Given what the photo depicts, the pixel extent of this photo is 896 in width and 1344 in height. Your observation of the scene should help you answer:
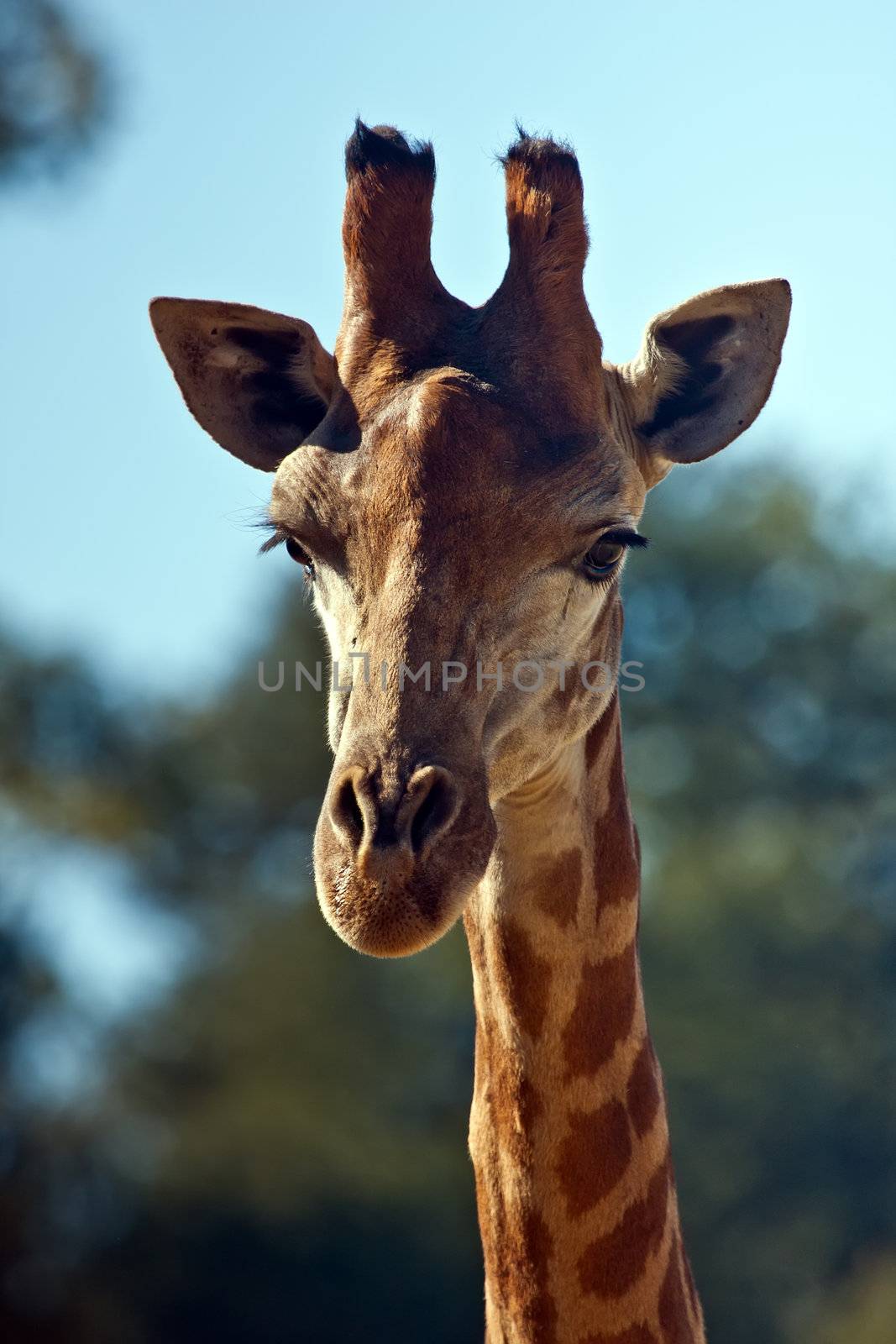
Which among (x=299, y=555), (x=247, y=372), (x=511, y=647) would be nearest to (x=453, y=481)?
(x=511, y=647)

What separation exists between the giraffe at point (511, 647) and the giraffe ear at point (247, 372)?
0.04 feet

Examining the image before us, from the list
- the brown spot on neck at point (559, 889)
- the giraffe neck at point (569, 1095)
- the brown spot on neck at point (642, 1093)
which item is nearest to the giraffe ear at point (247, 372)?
the giraffe neck at point (569, 1095)

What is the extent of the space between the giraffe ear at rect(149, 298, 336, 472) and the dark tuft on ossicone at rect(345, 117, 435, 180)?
1.76 feet

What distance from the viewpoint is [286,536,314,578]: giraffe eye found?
14.5 ft

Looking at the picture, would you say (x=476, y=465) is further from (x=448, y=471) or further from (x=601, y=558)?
(x=601, y=558)

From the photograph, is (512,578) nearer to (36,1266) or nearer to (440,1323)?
(440,1323)

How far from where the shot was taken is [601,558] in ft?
14.2

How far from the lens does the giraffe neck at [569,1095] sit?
4.17 metres

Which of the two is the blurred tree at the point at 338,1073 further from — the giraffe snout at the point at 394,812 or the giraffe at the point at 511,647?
the giraffe snout at the point at 394,812

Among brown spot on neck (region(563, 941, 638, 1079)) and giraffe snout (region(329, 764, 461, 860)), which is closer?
giraffe snout (region(329, 764, 461, 860))

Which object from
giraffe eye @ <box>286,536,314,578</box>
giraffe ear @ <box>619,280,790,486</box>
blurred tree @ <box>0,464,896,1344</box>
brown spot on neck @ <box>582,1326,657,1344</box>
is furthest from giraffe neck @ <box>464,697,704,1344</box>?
blurred tree @ <box>0,464,896,1344</box>

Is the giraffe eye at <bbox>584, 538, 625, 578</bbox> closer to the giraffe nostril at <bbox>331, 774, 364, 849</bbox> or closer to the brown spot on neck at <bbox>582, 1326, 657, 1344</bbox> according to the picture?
the giraffe nostril at <bbox>331, 774, 364, 849</bbox>

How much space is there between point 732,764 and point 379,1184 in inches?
556

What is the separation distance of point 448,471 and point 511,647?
454 mm
